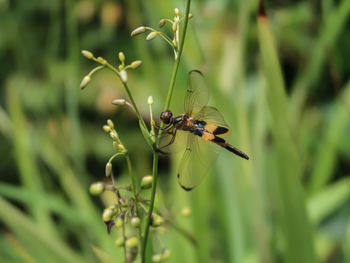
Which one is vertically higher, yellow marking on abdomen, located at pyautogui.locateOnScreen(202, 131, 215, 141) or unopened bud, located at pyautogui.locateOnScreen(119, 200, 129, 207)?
yellow marking on abdomen, located at pyautogui.locateOnScreen(202, 131, 215, 141)

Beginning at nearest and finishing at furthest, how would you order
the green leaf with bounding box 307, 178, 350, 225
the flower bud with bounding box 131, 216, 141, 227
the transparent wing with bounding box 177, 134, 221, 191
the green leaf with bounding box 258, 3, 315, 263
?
the flower bud with bounding box 131, 216, 141, 227
the transparent wing with bounding box 177, 134, 221, 191
the green leaf with bounding box 258, 3, 315, 263
the green leaf with bounding box 307, 178, 350, 225

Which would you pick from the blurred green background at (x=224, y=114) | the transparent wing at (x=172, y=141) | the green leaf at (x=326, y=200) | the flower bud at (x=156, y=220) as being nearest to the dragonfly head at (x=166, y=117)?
the transparent wing at (x=172, y=141)

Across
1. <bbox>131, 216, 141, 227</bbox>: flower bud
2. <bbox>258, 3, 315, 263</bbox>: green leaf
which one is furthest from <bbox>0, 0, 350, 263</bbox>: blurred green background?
<bbox>131, 216, 141, 227</bbox>: flower bud

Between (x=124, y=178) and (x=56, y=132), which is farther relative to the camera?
(x=56, y=132)

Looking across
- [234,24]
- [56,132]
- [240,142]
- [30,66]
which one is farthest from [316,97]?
[30,66]

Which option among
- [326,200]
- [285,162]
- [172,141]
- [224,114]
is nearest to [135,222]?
[172,141]

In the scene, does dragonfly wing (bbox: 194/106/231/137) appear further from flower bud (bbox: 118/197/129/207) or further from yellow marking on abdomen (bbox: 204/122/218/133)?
flower bud (bbox: 118/197/129/207)

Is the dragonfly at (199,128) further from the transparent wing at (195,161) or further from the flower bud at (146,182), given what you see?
the flower bud at (146,182)

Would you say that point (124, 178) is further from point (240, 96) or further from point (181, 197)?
point (240, 96)
